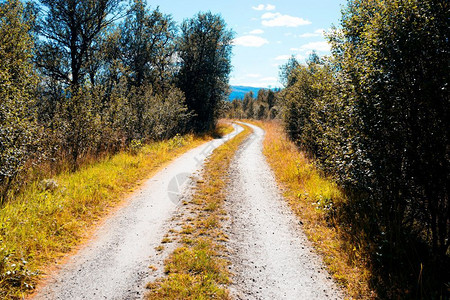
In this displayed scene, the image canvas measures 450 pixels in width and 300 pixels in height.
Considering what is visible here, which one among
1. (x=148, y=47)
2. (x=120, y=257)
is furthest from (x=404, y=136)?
(x=148, y=47)

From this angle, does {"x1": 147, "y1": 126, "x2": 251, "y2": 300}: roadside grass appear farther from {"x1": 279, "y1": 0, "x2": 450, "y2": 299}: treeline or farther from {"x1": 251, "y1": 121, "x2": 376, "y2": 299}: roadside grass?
{"x1": 279, "y1": 0, "x2": 450, "y2": 299}: treeline

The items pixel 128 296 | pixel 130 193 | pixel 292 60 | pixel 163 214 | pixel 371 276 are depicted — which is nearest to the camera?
pixel 128 296

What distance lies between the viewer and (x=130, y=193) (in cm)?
941

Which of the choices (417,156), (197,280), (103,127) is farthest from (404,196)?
(103,127)

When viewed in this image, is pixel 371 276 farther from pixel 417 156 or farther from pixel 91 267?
pixel 91 267

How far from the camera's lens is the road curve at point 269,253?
458cm

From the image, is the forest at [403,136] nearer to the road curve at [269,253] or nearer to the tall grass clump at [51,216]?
the road curve at [269,253]

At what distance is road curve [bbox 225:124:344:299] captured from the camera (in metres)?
4.58

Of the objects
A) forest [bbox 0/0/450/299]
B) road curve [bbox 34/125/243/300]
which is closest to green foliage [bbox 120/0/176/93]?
forest [bbox 0/0/450/299]

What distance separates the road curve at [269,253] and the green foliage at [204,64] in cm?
2243

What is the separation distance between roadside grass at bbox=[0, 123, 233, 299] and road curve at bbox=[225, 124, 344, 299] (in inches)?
152

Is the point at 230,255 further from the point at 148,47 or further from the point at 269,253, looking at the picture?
the point at 148,47

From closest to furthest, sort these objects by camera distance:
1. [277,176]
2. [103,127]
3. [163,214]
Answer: [163,214], [277,176], [103,127]

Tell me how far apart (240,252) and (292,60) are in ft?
154
